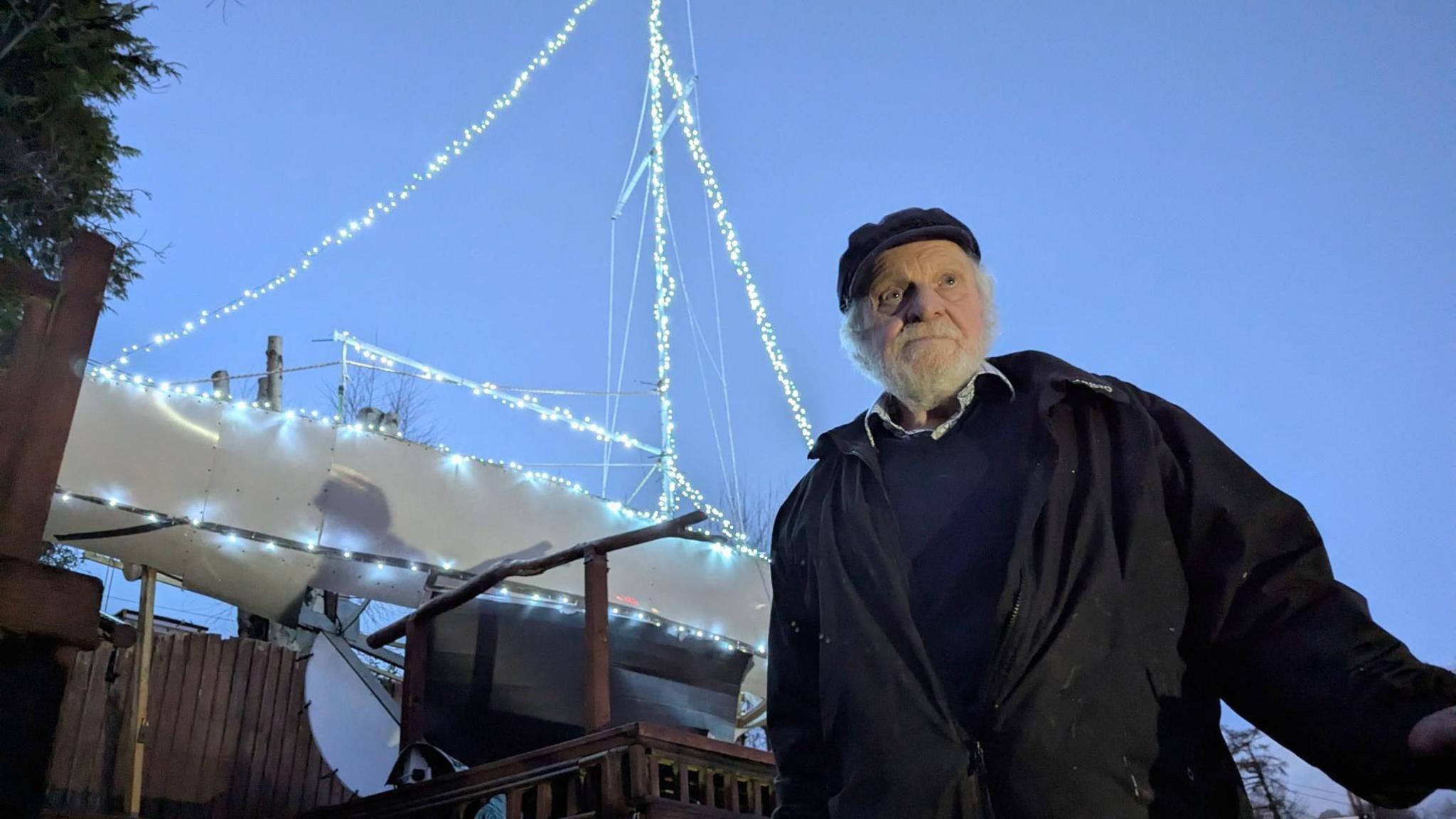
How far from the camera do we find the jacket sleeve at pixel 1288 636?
1.38 metres

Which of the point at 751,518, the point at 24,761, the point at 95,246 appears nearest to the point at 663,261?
the point at 95,246

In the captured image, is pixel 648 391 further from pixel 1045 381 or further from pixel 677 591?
pixel 1045 381

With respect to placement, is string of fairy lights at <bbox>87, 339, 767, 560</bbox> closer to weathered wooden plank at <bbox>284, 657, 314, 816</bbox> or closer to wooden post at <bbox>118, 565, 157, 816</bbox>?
wooden post at <bbox>118, 565, 157, 816</bbox>

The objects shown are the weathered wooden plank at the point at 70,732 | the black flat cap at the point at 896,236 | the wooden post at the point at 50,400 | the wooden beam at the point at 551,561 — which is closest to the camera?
the black flat cap at the point at 896,236

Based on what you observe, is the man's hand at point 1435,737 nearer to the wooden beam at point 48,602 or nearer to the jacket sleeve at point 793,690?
the jacket sleeve at point 793,690

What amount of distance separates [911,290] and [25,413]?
269 centimetres

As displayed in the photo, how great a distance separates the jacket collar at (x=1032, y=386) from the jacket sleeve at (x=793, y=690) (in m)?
0.20

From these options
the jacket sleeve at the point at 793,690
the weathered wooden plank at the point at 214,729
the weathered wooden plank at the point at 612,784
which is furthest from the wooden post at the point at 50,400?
the weathered wooden plank at the point at 214,729

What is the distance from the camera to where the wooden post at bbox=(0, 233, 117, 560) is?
2861 mm

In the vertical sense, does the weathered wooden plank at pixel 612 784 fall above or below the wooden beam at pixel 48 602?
below

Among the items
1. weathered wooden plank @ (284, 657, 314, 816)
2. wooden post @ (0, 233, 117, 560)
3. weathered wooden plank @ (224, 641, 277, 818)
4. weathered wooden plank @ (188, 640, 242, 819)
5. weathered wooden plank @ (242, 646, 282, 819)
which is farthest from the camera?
weathered wooden plank @ (284, 657, 314, 816)

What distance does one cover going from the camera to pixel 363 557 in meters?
8.02

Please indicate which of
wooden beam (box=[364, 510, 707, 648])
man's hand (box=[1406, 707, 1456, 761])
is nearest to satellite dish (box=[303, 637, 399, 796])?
wooden beam (box=[364, 510, 707, 648])

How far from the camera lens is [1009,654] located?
5.36ft
